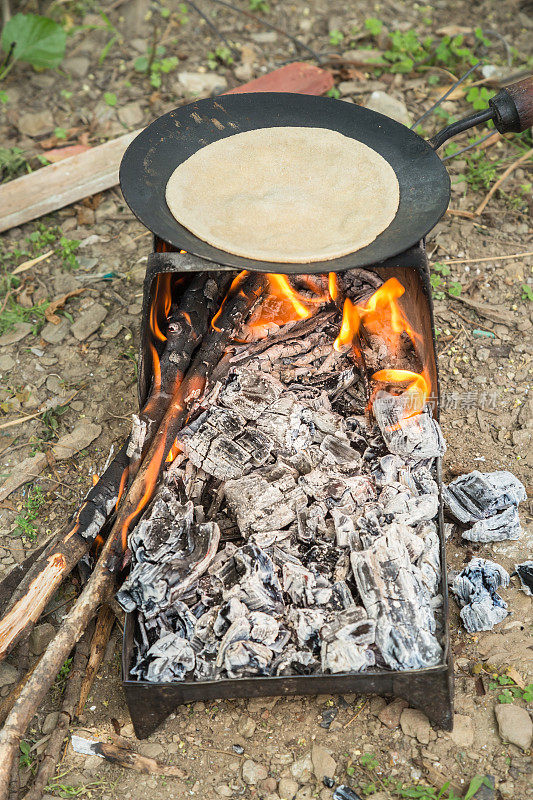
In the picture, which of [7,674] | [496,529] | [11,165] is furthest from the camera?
[11,165]

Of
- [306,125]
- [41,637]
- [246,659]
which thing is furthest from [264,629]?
[306,125]

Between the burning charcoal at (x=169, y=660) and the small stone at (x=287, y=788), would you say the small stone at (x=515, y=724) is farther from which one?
the burning charcoal at (x=169, y=660)

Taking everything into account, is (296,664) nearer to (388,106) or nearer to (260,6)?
(388,106)

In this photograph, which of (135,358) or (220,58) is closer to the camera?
(135,358)

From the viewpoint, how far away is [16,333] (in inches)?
149

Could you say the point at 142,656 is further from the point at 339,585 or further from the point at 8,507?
the point at 8,507

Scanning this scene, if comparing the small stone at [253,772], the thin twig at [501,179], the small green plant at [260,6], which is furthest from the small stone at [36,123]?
the small stone at [253,772]

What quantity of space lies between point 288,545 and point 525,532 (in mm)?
1034

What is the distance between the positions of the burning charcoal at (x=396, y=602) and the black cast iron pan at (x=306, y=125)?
1018 mm

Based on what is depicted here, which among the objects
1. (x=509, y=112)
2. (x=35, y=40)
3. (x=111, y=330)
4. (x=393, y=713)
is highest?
(x=35, y=40)

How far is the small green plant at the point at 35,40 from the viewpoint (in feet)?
16.1

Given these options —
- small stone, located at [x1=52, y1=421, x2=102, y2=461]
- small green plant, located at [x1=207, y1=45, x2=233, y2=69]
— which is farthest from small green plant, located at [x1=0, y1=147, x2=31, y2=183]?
small stone, located at [x1=52, y1=421, x2=102, y2=461]

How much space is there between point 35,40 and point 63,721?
4453 mm

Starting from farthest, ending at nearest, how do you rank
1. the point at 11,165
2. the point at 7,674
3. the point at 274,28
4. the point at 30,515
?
the point at 274,28 → the point at 11,165 → the point at 30,515 → the point at 7,674
